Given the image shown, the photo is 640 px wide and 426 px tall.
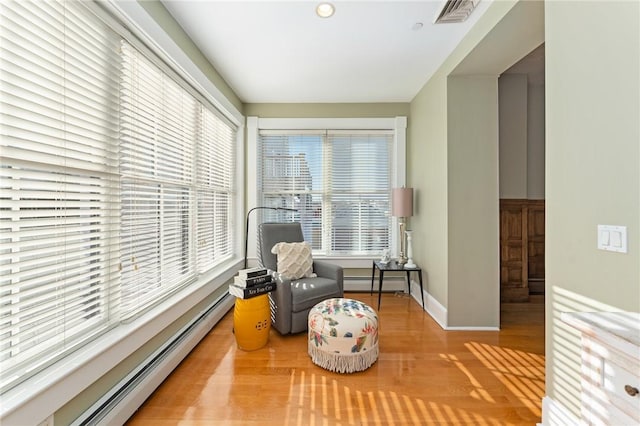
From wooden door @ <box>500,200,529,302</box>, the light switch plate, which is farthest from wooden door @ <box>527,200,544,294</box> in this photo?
the light switch plate

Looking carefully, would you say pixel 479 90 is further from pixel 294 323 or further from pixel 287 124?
pixel 294 323

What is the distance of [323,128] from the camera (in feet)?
12.4

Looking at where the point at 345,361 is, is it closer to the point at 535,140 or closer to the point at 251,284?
the point at 251,284

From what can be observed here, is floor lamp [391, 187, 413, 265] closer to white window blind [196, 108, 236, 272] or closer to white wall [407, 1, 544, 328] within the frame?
white wall [407, 1, 544, 328]

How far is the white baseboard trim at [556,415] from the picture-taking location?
1356 millimetres

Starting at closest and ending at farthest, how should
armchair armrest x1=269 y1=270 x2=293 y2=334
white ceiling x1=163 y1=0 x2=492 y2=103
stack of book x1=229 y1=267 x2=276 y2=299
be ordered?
white ceiling x1=163 y1=0 x2=492 y2=103
stack of book x1=229 y1=267 x2=276 y2=299
armchair armrest x1=269 y1=270 x2=293 y2=334

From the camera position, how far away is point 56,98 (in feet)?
3.97

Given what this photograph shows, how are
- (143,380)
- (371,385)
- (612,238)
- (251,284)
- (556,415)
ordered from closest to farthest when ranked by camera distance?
(612,238)
(556,415)
(143,380)
(371,385)
(251,284)

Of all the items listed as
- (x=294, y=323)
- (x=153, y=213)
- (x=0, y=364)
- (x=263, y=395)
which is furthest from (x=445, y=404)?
(x=153, y=213)

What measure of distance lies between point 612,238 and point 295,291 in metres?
2.15

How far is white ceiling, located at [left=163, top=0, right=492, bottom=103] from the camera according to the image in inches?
77.4

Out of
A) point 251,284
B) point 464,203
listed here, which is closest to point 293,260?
point 251,284

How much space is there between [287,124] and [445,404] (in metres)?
3.43

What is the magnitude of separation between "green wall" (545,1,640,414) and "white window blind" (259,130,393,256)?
2.41 m
